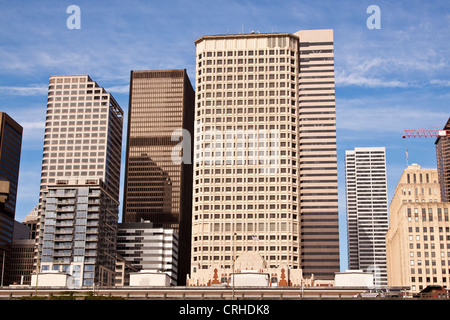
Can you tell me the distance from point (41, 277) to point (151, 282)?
1421 inches

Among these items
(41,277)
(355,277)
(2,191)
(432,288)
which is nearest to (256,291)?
(355,277)

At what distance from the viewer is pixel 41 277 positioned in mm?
186500

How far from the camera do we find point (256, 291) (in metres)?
160

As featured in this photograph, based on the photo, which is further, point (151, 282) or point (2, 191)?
point (151, 282)
